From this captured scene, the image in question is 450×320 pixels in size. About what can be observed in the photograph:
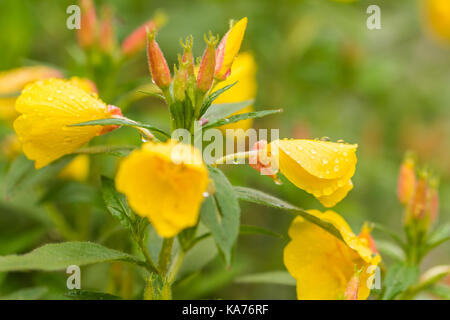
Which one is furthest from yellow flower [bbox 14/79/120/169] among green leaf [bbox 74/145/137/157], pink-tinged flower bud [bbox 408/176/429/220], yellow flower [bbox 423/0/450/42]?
yellow flower [bbox 423/0/450/42]

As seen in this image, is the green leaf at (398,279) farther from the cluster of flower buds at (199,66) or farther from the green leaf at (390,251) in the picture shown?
the cluster of flower buds at (199,66)

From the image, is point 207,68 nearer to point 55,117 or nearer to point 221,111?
point 221,111

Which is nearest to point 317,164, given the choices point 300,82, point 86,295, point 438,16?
point 86,295

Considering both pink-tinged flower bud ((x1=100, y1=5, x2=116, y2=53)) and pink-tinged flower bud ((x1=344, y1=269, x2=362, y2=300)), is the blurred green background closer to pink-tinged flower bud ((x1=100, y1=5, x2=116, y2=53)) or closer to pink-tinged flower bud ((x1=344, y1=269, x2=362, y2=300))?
pink-tinged flower bud ((x1=100, y1=5, x2=116, y2=53))

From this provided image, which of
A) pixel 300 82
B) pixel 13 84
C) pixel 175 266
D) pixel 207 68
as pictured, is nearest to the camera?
pixel 207 68

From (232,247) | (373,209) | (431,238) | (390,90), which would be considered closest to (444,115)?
(390,90)
